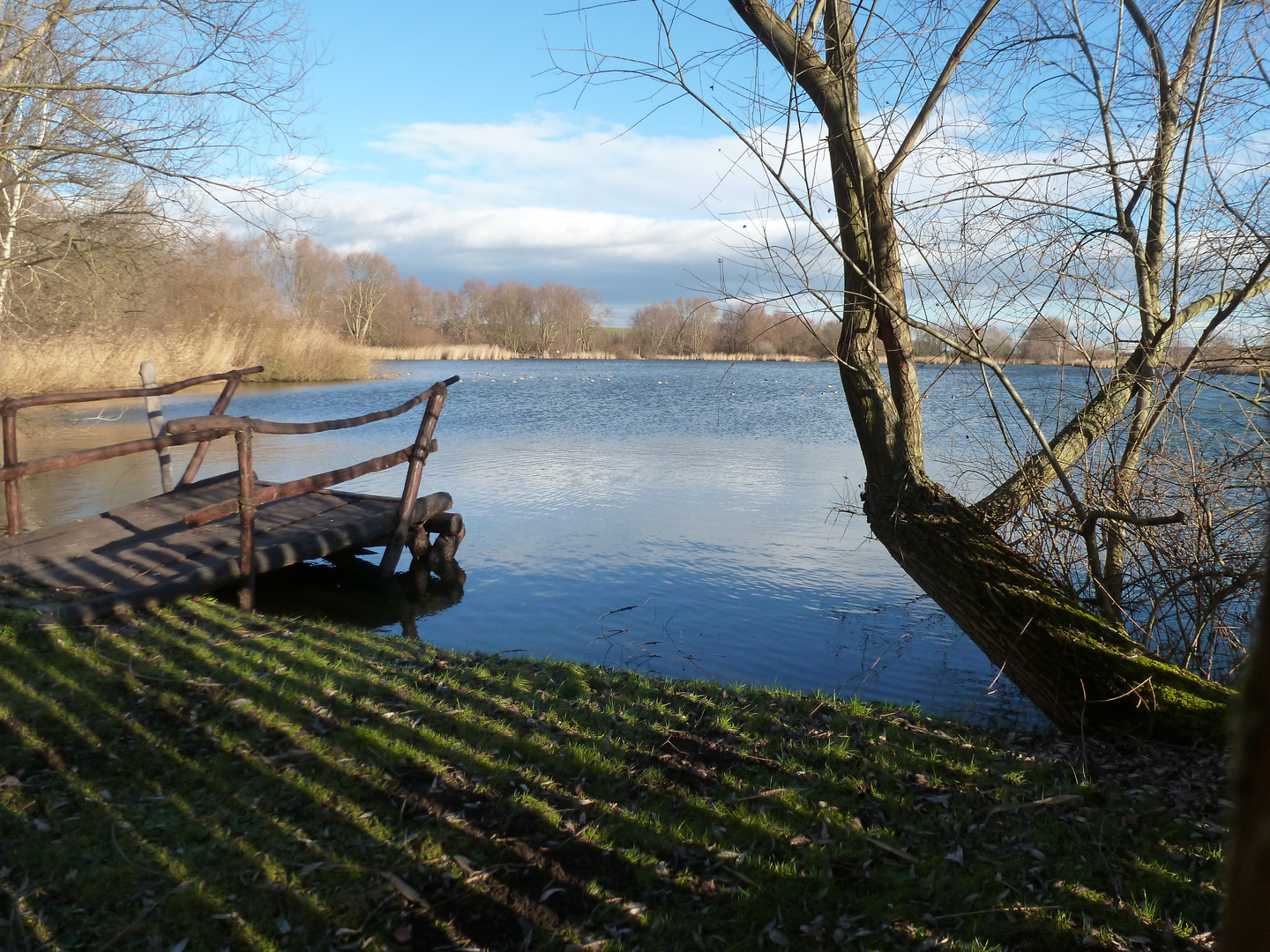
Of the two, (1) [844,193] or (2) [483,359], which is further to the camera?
(2) [483,359]

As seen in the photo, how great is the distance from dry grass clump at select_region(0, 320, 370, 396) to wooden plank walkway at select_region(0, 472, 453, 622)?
11.1 m

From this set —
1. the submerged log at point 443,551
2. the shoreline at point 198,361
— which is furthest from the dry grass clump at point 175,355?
the submerged log at point 443,551

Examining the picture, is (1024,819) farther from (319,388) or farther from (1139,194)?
(319,388)

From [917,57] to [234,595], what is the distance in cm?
735

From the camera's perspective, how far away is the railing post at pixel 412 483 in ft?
29.5

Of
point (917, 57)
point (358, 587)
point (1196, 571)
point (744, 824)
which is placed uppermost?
point (917, 57)

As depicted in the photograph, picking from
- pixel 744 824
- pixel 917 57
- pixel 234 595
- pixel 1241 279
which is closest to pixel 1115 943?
pixel 744 824

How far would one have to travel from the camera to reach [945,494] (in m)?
6.07

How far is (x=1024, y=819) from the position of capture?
3674 mm

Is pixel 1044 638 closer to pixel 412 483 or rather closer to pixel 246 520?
pixel 246 520

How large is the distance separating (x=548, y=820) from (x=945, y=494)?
149 inches

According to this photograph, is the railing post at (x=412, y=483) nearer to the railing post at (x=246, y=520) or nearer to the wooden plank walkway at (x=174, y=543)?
the wooden plank walkway at (x=174, y=543)

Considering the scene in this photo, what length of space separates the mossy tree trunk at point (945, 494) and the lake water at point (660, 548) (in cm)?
61

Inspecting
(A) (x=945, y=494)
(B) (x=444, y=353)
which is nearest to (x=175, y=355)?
(A) (x=945, y=494)
